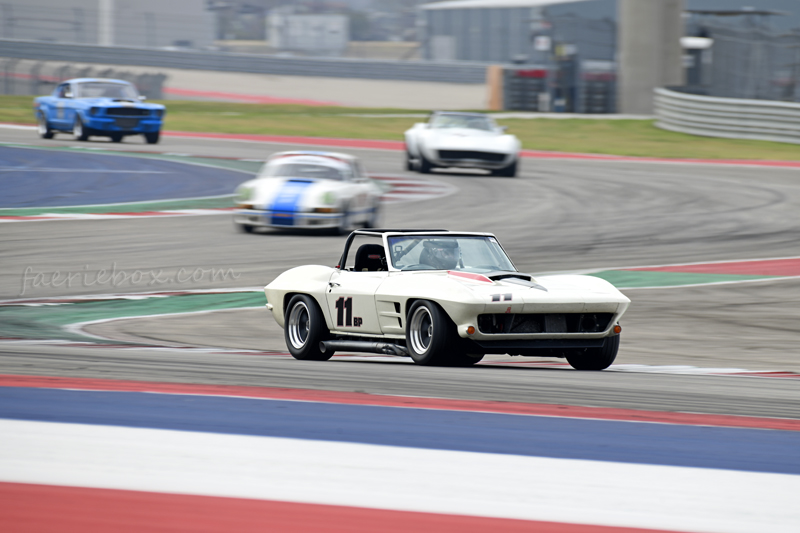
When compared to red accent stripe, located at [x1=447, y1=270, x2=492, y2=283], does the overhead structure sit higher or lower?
higher

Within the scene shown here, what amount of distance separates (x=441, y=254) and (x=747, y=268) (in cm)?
669

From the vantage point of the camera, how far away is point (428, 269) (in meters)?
7.70

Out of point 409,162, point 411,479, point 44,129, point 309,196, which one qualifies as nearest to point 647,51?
point 409,162

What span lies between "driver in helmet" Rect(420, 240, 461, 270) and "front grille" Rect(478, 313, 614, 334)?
0.87 m

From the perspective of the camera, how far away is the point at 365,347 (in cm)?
768

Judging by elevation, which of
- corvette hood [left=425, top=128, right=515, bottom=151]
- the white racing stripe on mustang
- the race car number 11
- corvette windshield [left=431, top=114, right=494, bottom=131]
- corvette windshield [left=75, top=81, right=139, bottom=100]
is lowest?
the race car number 11

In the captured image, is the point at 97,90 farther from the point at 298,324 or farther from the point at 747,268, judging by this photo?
the point at 298,324

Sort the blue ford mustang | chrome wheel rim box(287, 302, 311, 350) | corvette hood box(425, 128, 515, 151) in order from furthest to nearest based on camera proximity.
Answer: the blue ford mustang < corvette hood box(425, 128, 515, 151) < chrome wheel rim box(287, 302, 311, 350)

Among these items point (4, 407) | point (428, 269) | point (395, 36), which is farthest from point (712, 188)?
point (395, 36)

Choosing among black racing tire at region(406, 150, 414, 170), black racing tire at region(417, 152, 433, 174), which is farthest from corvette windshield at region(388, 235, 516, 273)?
black racing tire at region(406, 150, 414, 170)

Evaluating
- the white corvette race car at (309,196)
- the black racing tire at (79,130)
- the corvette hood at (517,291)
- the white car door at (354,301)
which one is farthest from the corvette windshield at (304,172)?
the black racing tire at (79,130)

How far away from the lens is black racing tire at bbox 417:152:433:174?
22.6 meters

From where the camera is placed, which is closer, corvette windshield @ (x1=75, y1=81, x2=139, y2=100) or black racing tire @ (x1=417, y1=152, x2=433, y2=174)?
black racing tire @ (x1=417, y1=152, x2=433, y2=174)

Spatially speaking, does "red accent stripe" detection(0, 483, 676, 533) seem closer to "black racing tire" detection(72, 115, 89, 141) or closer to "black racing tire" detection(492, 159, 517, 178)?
"black racing tire" detection(492, 159, 517, 178)
